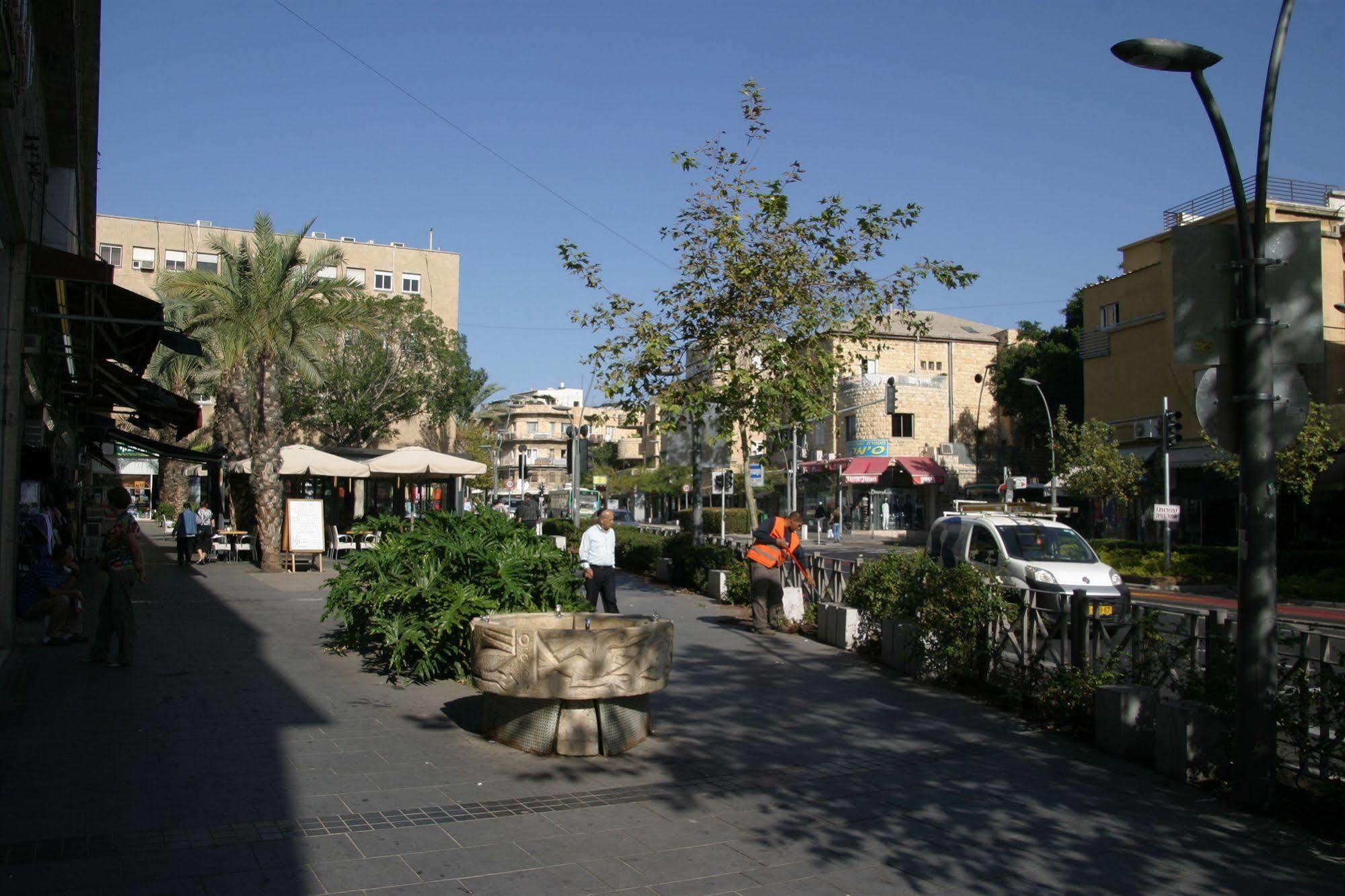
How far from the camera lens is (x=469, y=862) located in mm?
5043

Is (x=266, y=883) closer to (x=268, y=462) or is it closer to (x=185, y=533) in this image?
(x=268, y=462)

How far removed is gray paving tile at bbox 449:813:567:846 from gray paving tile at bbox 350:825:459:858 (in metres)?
0.08

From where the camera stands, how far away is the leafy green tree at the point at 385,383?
4500 cm

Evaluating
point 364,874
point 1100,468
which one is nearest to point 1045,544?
point 364,874

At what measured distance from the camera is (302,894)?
4.50m

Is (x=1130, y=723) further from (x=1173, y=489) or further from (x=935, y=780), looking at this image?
(x=1173, y=489)

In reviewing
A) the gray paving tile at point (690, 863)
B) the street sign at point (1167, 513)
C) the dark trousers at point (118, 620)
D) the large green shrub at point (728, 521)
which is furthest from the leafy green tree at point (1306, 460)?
the large green shrub at point (728, 521)

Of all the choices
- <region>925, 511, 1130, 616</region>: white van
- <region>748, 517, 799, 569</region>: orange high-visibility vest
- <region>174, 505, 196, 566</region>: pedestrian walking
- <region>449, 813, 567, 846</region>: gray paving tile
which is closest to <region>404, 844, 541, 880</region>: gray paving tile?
<region>449, 813, 567, 846</region>: gray paving tile

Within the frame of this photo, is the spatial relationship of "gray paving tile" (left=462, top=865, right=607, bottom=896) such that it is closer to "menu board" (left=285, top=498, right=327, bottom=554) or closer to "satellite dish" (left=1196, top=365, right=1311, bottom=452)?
"satellite dish" (left=1196, top=365, right=1311, bottom=452)

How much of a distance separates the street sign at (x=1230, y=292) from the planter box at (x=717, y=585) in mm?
11119

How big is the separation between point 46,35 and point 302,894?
37.6 feet

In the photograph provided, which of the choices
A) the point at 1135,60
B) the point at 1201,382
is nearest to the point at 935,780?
the point at 1201,382

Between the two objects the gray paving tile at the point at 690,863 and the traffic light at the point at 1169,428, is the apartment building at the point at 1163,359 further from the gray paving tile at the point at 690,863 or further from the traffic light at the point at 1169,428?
the gray paving tile at the point at 690,863

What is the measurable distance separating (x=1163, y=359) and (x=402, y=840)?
39.5m
